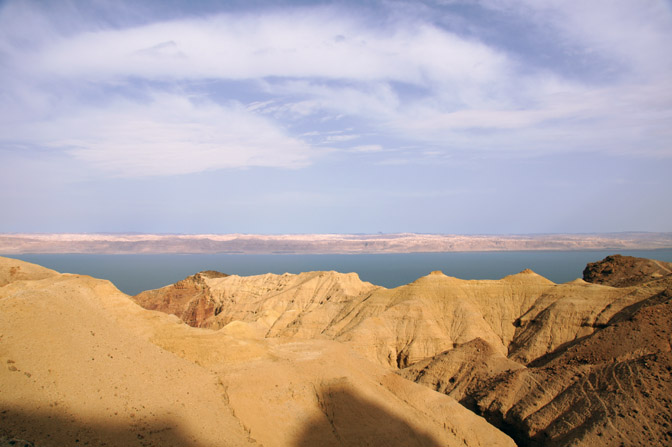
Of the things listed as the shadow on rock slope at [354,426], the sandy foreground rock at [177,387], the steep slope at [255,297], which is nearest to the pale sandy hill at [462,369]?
the sandy foreground rock at [177,387]

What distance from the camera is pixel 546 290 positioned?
53469 millimetres

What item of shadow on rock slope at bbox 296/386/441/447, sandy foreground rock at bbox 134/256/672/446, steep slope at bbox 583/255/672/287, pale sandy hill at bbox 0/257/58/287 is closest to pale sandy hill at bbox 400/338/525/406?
sandy foreground rock at bbox 134/256/672/446

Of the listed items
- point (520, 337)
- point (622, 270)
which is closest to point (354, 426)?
point (520, 337)

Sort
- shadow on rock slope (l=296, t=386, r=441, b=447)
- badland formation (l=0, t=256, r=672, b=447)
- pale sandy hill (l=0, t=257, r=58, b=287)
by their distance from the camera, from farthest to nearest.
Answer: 1. pale sandy hill (l=0, t=257, r=58, b=287)
2. shadow on rock slope (l=296, t=386, r=441, b=447)
3. badland formation (l=0, t=256, r=672, b=447)

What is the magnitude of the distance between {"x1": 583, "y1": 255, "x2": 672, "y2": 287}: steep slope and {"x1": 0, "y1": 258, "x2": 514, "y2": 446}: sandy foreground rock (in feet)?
155

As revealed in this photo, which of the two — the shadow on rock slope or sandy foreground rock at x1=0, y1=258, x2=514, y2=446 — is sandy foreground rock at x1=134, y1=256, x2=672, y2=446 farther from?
the shadow on rock slope

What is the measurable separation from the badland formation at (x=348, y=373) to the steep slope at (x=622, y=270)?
21.1m

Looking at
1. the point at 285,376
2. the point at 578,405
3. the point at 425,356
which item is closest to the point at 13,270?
the point at 285,376

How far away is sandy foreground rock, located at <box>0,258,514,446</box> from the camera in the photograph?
Result: 1936 cm

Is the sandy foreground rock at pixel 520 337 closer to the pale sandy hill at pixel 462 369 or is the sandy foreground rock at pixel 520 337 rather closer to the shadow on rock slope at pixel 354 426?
the pale sandy hill at pixel 462 369

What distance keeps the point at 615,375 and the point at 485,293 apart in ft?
74.2

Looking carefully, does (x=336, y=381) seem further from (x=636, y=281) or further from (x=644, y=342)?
(x=636, y=281)

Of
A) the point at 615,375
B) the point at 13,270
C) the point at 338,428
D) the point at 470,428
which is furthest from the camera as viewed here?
the point at 13,270

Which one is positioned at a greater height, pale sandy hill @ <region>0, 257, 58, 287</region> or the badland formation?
pale sandy hill @ <region>0, 257, 58, 287</region>
